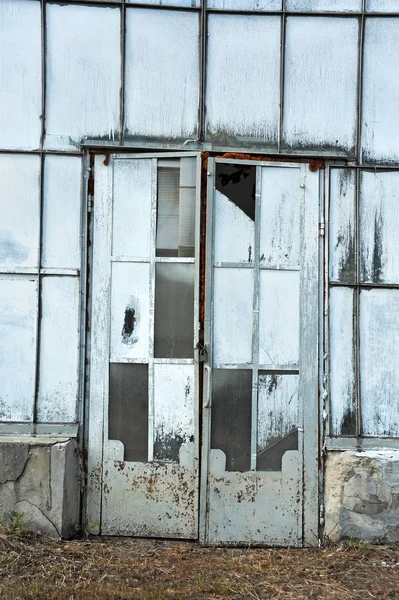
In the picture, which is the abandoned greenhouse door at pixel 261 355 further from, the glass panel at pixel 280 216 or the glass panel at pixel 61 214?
the glass panel at pixel 61 214

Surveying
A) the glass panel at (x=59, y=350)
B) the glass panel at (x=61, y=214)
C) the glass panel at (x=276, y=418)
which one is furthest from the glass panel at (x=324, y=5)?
the glass panel at (x=276, y=418)

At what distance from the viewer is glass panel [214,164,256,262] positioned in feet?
15.1

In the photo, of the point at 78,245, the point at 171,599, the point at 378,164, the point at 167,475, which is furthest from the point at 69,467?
the point at 378,164

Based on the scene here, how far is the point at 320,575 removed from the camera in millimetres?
4020

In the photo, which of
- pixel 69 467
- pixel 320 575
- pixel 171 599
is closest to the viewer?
pixel 171 599

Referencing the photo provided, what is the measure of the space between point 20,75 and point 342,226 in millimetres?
2351

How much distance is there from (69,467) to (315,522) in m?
1.64

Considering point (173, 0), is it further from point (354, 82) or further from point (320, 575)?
point (320, 575)

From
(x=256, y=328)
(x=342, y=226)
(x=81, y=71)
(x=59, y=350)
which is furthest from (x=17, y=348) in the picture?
(x=342, y=226)

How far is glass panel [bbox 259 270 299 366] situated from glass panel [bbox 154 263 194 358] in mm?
477

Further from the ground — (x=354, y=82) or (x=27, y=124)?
(x=354, y=82)

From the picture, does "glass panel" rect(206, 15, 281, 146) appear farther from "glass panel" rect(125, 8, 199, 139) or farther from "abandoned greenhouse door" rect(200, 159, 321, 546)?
"abandoned greenhouse door" rect(200, 159, 321, 546)

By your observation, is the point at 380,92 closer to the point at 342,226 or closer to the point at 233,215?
the point at 342,226

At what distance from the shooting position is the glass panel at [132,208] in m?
4.63
